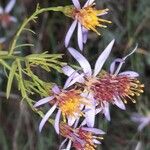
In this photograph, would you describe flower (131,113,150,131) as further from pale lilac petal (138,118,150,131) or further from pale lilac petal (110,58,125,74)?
pale lilac petal (110,58,125,74)

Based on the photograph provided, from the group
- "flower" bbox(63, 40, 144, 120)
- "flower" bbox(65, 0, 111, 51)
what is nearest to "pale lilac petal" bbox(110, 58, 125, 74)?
"flower" bbox(63, 40, 144, 120)

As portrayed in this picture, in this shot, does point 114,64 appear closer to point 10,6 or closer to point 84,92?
point 84,92

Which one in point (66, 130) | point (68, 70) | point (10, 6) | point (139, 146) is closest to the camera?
point (68, 70)

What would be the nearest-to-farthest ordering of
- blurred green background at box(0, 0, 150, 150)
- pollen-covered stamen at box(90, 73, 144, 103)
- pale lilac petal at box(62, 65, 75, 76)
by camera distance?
1. pale lilac petal at box(62, 65, 75, 76)
2. pollen-covered stamen at box(90, 73, 144, 103)
3. blurred green background at box(0, 0, 150, 150)

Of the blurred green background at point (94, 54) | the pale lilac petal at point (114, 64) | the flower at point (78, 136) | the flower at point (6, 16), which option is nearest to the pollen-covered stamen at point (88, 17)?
the pale lilac petal at point (114, 64)

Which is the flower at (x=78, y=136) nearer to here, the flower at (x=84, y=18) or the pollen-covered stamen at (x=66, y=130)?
the pollen-covered stamen at (x=66, y=130)

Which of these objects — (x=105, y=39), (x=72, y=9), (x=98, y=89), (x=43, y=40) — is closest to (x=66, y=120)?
(x=98, y=89)

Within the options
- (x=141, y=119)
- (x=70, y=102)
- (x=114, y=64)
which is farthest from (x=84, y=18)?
(x=141, y=119)
